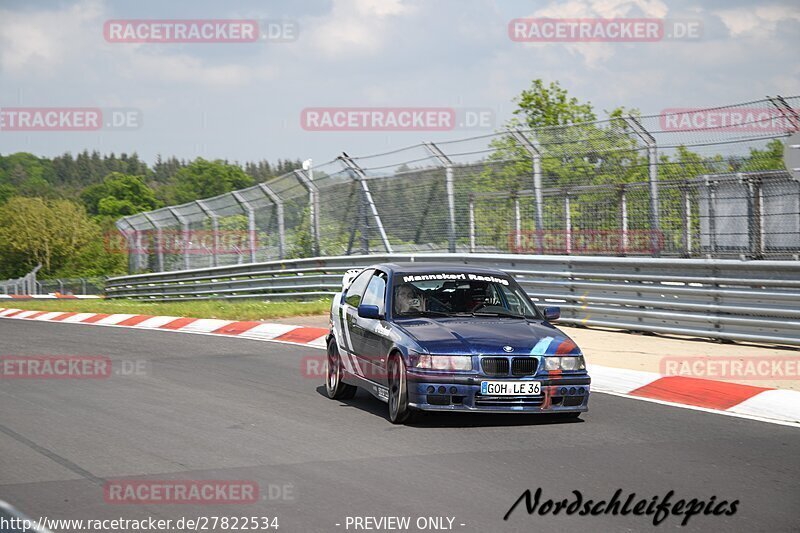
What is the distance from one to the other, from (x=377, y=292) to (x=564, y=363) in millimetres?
2077

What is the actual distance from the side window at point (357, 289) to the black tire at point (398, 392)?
1567 mm

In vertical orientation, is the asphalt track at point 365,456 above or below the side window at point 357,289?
below

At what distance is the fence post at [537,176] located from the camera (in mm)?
15883

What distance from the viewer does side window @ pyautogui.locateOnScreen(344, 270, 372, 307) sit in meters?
10.3

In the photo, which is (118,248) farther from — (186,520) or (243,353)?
(186,520)

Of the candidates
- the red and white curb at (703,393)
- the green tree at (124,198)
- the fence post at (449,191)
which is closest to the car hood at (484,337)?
the red and white curb at (703,393)

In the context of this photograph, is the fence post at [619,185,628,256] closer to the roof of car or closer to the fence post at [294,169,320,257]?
the roof of car

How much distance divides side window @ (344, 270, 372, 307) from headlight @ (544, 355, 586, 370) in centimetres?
239

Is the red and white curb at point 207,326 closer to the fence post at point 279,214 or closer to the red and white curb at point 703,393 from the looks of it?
the red and white curb at point 703,393

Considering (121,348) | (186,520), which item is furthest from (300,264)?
(186,520)

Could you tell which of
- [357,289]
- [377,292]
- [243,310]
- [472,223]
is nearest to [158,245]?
[243,310]

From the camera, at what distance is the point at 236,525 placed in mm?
5457

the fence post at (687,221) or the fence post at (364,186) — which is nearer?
the fence post at (687,221)

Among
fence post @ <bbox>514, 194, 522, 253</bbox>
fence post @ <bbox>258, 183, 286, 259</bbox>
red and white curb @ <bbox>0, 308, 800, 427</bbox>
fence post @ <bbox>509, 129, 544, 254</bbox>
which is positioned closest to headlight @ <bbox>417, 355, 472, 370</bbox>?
red and white curb @ <bbox>0, 308, 800, 427</bbox>
